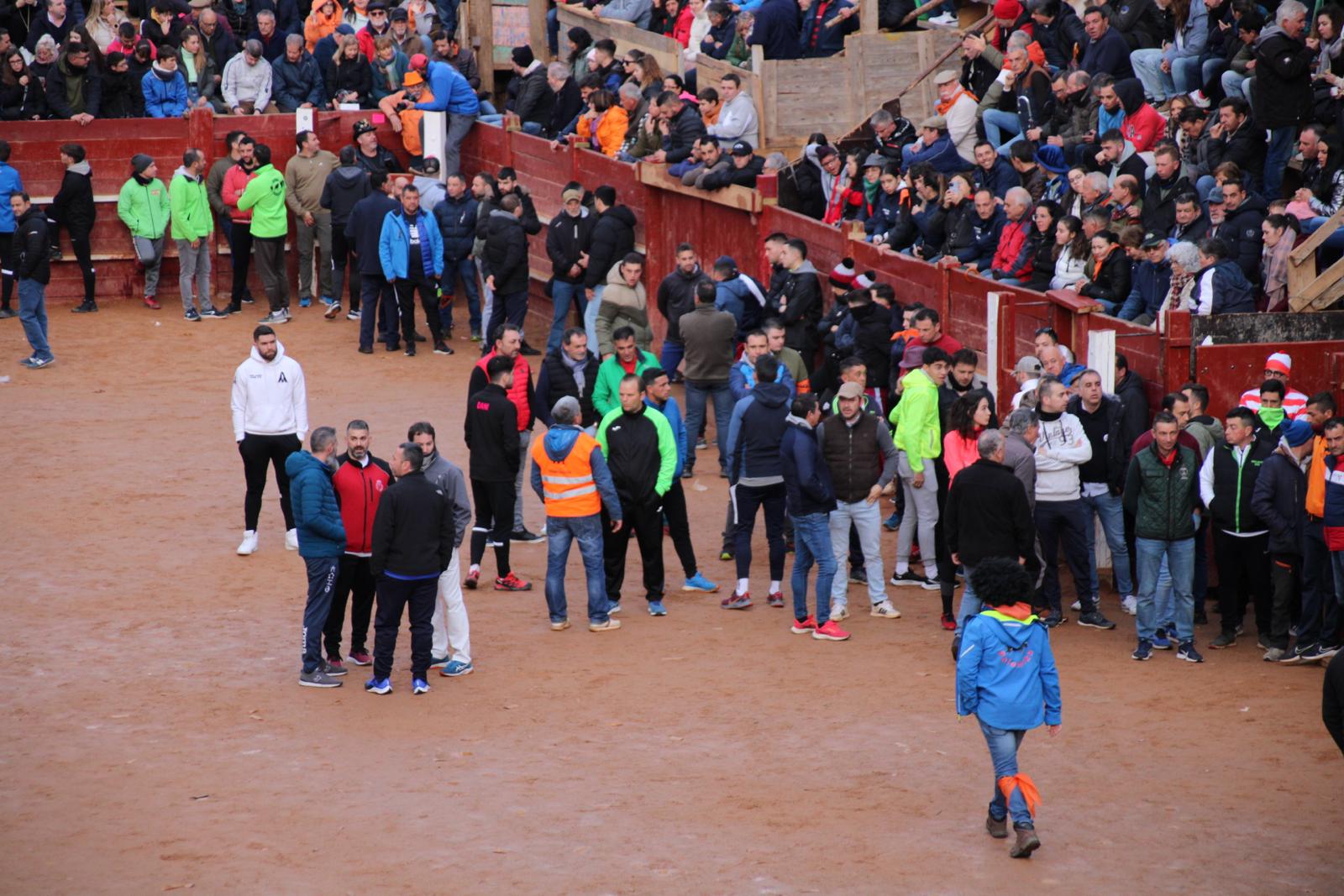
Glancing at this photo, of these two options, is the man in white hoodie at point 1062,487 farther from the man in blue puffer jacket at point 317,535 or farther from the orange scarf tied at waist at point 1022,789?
the man in blue puffer jacket at point 317,535

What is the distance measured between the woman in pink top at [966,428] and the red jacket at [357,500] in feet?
12.8

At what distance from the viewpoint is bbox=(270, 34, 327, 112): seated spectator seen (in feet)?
75.8

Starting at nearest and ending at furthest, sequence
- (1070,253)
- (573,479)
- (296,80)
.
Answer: (573,479)
(1070,253)
(296,80)

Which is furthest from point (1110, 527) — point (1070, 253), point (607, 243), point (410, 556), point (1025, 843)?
point (607, 243)

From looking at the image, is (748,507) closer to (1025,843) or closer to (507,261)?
(1025,843)

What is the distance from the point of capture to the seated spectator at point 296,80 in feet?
75.8

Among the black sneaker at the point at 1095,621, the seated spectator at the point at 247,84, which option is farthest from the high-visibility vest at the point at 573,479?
the seated spectator at the point at 247,84

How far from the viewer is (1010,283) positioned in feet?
48.2

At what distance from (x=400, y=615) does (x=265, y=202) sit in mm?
11742

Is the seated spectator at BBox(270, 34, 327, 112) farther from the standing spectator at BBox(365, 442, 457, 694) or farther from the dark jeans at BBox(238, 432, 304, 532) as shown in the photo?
the standing spectator at BBox(365, 442, 457, 694)

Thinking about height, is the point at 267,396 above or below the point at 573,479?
above

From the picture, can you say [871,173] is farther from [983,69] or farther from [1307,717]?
[1307,717]

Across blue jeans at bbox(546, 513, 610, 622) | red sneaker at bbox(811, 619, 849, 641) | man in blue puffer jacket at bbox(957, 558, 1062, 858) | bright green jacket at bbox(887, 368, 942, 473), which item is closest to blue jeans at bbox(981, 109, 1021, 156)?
bright green jacket at bbox(887, 368, 942, 473)

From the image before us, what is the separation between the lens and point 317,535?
34.7ft
